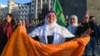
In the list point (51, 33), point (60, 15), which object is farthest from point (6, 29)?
point (60, 15)

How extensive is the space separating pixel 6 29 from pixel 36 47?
1.62 m

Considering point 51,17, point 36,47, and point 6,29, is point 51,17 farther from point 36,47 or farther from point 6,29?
point 6,29

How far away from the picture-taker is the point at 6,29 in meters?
9.57

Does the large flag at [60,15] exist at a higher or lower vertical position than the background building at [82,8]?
higher

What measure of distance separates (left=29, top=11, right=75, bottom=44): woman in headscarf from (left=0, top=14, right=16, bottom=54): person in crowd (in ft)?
3.43

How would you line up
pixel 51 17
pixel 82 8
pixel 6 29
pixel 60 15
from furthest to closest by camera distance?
pixel 82 8
pixel 60 15
pixel 6 29
pixel 51 17

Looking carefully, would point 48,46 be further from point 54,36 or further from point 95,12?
point 95,12

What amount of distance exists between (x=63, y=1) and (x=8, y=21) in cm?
3636

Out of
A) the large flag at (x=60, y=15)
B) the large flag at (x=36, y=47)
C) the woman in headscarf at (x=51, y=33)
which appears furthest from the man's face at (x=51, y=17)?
the large flag at (x=60, y=15)

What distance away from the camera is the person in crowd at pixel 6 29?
952 cm

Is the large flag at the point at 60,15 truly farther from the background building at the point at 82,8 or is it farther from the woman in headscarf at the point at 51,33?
the background building at the point at 82,8

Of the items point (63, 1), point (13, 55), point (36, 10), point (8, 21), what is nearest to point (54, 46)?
point (13, 55)

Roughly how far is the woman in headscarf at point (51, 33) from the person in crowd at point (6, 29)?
3.43ft

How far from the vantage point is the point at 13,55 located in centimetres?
816
